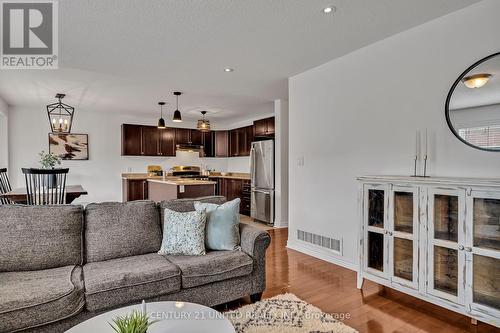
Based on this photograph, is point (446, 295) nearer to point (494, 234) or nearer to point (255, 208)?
point (494, 234)

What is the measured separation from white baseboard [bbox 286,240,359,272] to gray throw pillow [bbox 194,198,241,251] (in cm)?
150

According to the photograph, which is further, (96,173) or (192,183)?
(96,173)

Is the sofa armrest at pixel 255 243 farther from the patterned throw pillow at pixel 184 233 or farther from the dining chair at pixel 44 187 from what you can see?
the dining chair at pixel 44 187

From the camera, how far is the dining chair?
3.30m

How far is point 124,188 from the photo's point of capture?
696 centimetres

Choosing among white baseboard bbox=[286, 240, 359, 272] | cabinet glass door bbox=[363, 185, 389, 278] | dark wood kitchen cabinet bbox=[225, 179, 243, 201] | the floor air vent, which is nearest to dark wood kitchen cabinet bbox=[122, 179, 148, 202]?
dark wood kitchen cabinet bbox=[225, 179, 243, 201]

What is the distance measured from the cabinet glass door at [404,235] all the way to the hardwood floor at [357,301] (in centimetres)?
24

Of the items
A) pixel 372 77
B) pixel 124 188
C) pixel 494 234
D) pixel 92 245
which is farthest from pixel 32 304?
pixel 124 188

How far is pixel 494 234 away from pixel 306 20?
2.20m

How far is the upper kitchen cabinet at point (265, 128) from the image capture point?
5930 millimetres

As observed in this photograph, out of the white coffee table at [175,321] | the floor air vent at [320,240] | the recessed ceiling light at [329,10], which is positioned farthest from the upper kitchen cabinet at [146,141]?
the white coffee table at [175,321]

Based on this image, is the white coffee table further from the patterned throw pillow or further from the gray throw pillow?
the gray throw pillow

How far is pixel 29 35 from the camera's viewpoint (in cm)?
273

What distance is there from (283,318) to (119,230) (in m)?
1.52
